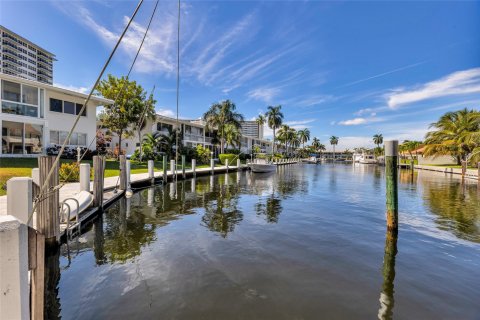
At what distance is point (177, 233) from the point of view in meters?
8.65

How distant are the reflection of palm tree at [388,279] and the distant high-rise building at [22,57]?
11459cm

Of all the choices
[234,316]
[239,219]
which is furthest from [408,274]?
[239,219]

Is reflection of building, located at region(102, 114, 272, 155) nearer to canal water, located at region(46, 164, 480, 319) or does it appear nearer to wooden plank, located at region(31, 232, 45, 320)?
canal water, located at region(46, 164, 480, 319)

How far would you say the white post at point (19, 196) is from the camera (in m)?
3.73

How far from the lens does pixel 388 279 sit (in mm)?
5805

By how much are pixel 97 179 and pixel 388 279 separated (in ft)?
33.6

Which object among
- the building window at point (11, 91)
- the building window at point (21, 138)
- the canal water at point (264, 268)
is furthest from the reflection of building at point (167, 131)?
the canal water at point (264, 268)

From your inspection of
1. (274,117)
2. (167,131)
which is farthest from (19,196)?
(274,117)

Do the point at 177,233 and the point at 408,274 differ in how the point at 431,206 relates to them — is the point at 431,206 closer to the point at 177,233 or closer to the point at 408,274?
→ the point at 408,274

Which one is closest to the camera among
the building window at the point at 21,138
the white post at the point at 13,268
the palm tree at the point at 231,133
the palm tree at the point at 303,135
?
the white post at the point at 13,268

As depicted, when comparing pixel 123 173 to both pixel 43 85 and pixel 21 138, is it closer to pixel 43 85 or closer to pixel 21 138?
pixel 21 138

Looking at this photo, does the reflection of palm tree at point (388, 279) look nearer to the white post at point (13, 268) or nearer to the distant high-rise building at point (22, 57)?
the white post at point (13, 268)

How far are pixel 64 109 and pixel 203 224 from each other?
74.3 feet

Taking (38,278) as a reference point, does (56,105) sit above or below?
above
